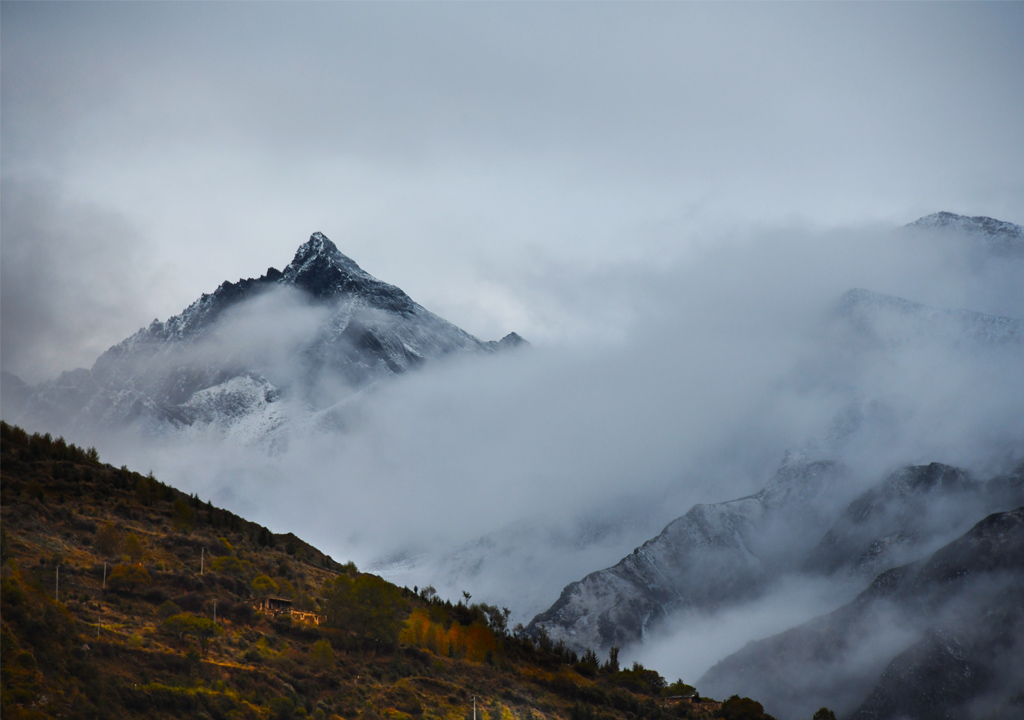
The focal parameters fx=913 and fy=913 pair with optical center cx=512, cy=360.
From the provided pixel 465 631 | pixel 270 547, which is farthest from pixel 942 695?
pixel 270 547

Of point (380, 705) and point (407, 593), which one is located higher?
point (407, 593)

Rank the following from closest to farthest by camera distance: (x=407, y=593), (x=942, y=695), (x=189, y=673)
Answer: (x=189, y=673), (x=407, y=593), (x=942, y=695)

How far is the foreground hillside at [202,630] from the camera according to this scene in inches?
2130

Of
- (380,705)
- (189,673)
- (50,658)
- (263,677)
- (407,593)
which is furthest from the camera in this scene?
(407,593)

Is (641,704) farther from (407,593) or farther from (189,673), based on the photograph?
(189,673)

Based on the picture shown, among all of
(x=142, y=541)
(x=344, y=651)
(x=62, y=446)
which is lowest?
(x=344, y=651)

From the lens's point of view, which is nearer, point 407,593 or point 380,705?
point 380,705

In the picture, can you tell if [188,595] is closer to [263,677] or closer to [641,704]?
[263,677]

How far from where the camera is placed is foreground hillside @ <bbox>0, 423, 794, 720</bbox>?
5409 cm

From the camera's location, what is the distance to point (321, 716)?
62.7 meters

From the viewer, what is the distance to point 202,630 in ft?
216

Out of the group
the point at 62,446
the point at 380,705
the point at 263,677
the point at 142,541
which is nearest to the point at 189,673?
the point at 263,677

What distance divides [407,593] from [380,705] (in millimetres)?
51402

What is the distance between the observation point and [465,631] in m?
101
